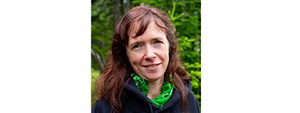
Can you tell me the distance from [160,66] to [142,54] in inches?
5.3

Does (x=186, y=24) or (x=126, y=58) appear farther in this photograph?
(x=186, y=24)

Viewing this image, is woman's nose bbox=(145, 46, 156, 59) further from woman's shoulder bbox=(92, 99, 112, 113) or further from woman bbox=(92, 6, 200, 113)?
woman's shoulder bbox=(92, 99, 112, 113)

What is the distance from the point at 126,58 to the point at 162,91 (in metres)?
0.26

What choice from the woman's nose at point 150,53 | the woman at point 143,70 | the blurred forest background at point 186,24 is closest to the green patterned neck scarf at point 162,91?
the woman at point 143,70

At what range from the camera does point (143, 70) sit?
6.81 ft

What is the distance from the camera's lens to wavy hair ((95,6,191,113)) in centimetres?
203

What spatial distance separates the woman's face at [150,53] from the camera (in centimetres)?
201

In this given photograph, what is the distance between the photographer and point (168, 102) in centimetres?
215

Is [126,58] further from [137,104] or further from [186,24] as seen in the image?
[186,24]

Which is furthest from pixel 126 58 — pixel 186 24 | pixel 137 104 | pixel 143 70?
pixel 186 24

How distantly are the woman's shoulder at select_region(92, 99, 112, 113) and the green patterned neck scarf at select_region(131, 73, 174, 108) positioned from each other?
7.7 inches

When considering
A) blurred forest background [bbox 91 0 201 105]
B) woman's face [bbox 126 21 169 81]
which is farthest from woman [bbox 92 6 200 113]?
blurred forest background [bbox 91 0 201 105]
